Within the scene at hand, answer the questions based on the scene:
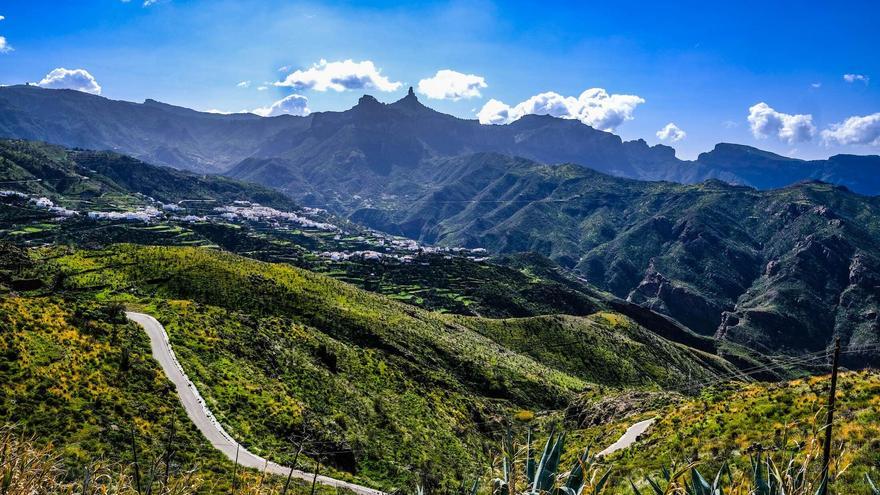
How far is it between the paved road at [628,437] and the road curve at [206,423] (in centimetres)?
1839

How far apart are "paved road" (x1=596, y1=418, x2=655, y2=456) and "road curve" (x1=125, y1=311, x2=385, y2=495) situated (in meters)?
18.4

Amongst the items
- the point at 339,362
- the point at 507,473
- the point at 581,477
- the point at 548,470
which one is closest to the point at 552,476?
the point at 548,470

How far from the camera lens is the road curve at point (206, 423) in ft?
116

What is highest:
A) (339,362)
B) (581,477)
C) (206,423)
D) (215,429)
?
(581,477)

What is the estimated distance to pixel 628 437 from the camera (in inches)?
1647

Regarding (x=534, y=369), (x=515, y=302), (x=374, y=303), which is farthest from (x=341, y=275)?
(x=534, y=369)

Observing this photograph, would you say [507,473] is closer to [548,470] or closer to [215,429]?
[548,470]

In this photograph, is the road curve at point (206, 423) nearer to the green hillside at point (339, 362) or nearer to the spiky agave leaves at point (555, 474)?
the green hillside at point (339, 362)

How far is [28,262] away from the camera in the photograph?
258ft

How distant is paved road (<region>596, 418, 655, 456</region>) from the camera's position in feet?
127

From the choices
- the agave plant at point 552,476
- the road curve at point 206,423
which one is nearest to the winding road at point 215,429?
the road curve at point 206,423

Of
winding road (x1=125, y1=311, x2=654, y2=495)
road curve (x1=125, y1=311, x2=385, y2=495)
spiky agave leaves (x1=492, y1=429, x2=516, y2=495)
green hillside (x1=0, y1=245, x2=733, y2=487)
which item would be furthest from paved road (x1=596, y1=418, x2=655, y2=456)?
spiky agave leaves (x1=492, y1=429, x2=516, y2=495)

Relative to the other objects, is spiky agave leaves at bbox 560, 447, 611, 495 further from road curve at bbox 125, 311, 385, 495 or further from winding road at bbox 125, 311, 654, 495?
road curve at bbox 125, 311, 385, 495

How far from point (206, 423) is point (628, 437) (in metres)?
34.5
